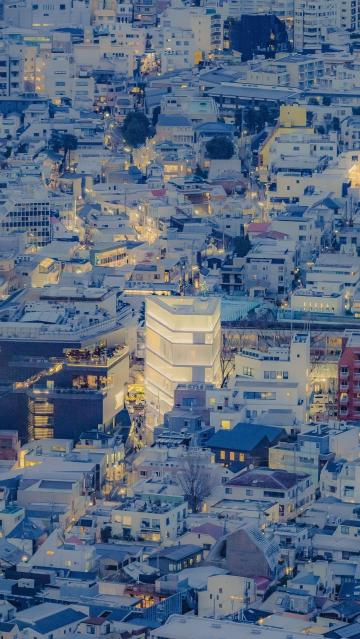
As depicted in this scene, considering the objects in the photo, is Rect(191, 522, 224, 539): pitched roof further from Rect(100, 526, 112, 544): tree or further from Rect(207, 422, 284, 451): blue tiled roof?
Rect(207, 422, 284, 451): blue tiled roof

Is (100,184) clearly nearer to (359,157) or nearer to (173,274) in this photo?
(359,157)

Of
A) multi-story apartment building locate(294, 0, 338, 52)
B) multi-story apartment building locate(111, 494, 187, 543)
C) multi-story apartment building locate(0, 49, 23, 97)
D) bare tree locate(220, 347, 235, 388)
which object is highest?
multi-story apartment building locate(294, 0, 338, 52)

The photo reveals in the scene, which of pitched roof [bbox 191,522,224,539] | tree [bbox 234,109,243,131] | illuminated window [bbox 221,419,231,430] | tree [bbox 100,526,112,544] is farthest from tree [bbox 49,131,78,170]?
pitched roof [bbox 191,522,224,539]

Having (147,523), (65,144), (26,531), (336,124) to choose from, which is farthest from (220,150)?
(26,531)

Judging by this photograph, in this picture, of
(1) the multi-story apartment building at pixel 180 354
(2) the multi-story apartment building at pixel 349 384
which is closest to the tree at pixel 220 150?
(1) the multi-story apartment building at pixel 180 354

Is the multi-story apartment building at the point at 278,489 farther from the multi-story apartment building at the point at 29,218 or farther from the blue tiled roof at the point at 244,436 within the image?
the multi-story apartment building at the point at 29,218

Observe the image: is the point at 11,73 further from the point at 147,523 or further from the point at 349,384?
the point at 147,523

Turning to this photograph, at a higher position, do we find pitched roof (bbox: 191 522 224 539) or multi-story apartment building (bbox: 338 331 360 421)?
multi-story apartment building (bbox: 338 331 360 421)
